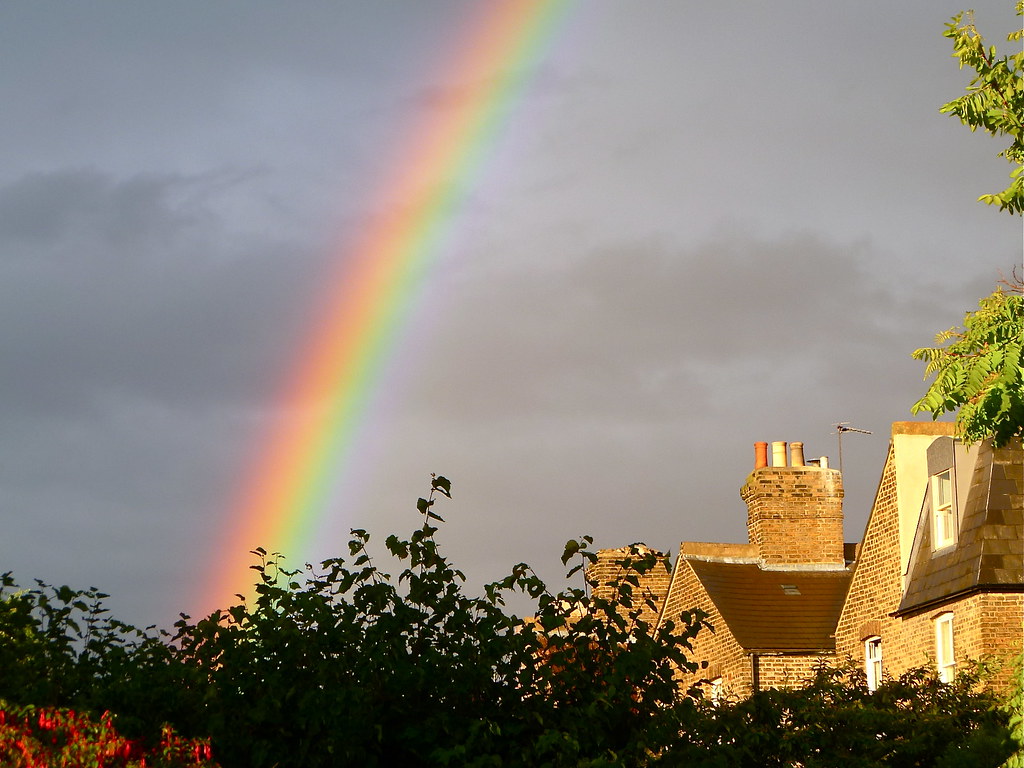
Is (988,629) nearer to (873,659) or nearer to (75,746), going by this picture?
(873,659)

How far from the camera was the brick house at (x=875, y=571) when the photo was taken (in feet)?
72.3

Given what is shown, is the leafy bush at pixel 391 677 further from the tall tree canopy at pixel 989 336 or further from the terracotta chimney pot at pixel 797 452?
the terracotta chimney pot at pixel 797 452

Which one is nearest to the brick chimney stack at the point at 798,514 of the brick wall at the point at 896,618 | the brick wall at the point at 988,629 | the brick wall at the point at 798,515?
the brick wall at the point at 798,515

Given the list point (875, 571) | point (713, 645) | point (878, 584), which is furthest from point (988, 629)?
point (713, 645)

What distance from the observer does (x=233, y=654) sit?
11172mm

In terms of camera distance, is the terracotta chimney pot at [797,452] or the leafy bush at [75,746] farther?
the terracotta chimney pot at [797,452]

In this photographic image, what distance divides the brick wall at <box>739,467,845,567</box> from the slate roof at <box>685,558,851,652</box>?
416 millimetres

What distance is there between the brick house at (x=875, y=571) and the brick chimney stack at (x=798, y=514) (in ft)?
0.09

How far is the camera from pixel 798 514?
31.4m

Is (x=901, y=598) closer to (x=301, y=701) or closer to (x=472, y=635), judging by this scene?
(x=472, y=635)

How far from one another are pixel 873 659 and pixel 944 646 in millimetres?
3039

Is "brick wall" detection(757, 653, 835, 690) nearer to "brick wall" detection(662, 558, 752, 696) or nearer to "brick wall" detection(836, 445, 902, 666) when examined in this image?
"brick wall" detection(662, 558, 752, 696)

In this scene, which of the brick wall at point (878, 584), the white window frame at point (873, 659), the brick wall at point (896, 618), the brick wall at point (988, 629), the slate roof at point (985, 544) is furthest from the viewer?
the white window frame at point (873, 659)

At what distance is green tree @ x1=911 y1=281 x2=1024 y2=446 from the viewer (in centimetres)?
1128
